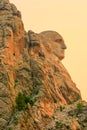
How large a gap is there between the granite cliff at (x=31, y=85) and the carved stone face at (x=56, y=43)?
7.46 feet

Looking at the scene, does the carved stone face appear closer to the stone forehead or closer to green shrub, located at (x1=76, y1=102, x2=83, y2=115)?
the stone forehead

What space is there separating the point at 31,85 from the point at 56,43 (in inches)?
1809

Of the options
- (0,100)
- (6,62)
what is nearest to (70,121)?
(0,100)

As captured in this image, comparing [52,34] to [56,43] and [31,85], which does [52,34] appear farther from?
[31,85]

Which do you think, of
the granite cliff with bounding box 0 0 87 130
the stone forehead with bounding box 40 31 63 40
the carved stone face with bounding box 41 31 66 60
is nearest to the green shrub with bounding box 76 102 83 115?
the granite cliff with bounding box 0 0 87 130

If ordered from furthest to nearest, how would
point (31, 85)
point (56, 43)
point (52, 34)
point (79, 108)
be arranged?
point (56, 43)
point (52, 34)
point (31, 85)
point (79, 108)

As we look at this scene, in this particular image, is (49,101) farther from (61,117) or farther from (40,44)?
(40,44)

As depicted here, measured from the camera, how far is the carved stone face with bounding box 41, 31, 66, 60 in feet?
579

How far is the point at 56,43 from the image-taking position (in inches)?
7126

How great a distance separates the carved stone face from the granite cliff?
7.46ft

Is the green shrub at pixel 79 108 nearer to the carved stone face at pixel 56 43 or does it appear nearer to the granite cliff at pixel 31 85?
the granite cliff at pixel 31 85

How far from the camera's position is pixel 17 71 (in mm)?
140375

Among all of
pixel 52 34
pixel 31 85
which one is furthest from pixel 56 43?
pixel 31 85

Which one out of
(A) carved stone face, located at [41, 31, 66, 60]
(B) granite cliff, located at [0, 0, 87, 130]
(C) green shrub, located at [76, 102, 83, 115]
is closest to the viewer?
(B) granite cliff, located at [0, 0, 87, 130]
